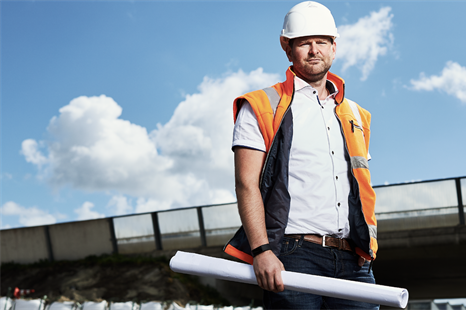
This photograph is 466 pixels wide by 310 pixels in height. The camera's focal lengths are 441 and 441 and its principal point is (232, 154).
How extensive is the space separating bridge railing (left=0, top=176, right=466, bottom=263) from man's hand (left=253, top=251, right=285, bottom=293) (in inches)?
526

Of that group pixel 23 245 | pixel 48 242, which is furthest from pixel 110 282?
pixel 23 245

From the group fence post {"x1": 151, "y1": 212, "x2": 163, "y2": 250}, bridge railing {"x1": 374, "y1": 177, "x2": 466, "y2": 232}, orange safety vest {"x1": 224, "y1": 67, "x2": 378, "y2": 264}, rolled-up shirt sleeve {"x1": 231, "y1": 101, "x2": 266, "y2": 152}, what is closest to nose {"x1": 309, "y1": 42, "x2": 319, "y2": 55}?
orange safety vest {"x1": 224, "y1": 67, "x2": 378, "y2": 264}

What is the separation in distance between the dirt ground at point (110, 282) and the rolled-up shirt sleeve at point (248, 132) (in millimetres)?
A: 13407

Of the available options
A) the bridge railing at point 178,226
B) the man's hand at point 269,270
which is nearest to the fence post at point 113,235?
the bridge railing at point 178,226

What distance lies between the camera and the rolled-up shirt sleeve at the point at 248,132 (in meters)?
2.31

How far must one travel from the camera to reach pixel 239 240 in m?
2.36

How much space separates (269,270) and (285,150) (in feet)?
2.03

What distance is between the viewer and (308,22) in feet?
8.12

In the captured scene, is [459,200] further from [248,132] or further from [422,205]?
[248,132]

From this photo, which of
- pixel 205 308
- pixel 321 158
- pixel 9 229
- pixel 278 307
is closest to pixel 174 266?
pixel 278 307

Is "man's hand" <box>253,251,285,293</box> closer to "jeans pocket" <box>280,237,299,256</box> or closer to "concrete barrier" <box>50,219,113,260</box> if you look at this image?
"jeans pocket" <box>280,237,299,256</box>

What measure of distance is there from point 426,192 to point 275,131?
1364cm

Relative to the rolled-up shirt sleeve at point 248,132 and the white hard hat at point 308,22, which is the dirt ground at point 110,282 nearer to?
the rolled-up shirt sleeve at point 248,132

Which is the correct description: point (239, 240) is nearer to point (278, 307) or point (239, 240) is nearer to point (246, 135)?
point (278, 307)
